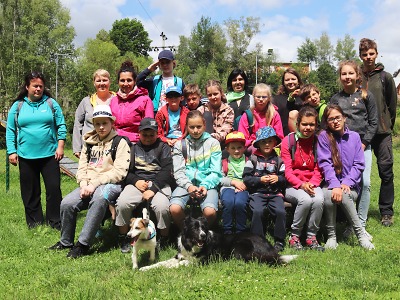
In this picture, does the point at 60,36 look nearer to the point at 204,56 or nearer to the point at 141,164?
the point at 204,56

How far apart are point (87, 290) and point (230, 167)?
2.60m

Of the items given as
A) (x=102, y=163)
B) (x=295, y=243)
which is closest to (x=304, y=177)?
(x=295, y=243)

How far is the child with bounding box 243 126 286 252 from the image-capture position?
17.1 feet

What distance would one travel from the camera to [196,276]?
13.7ft

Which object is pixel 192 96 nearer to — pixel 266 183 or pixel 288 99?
pixel 288 99

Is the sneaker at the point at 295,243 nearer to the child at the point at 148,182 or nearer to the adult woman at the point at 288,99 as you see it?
the child at the point at 148,182

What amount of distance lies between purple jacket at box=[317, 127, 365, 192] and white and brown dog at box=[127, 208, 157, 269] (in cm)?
234

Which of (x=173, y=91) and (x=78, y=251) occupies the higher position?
(x=173, y=91)

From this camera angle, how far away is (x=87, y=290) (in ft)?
12.3

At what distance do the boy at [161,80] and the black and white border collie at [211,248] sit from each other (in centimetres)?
240

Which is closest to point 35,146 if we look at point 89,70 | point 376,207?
point 376,207

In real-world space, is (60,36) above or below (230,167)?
above

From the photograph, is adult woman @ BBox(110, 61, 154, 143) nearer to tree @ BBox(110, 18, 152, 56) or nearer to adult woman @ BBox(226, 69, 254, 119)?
adult woman @ BBox(226, 69, 254, 119)

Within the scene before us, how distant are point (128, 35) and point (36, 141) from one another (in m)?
69.1
